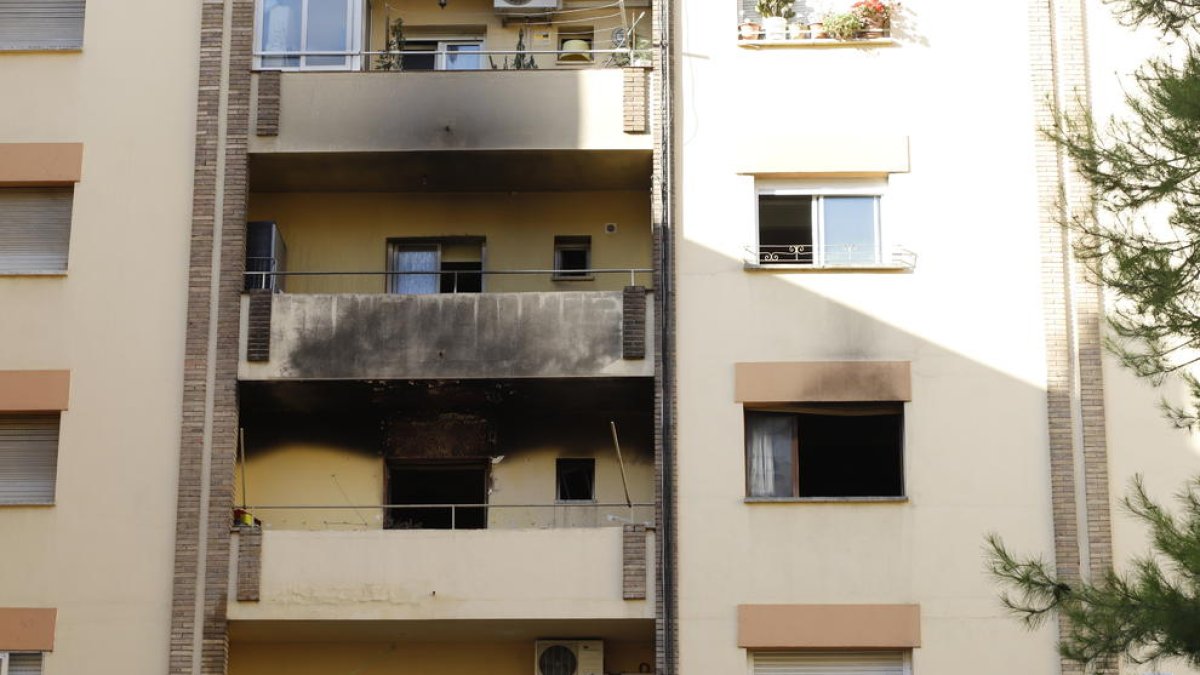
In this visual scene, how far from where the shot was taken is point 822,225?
22578 millimetres

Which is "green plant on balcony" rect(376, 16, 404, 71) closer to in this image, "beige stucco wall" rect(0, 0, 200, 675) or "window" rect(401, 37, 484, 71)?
"window" rect(401, 37, 484, 71)

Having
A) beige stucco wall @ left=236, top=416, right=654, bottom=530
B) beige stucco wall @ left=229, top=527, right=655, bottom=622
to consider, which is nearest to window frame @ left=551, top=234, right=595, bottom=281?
beige stucco wall @ left=236, top=416, right=654, bottom=530

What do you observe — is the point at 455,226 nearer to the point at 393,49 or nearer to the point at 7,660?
the point at 393,49

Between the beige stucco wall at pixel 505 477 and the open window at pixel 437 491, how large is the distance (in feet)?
0.81

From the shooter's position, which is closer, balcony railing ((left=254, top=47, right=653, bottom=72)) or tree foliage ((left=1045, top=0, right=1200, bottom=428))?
tree foliage ((left=1045, top=0, right=1200, bottom=428))

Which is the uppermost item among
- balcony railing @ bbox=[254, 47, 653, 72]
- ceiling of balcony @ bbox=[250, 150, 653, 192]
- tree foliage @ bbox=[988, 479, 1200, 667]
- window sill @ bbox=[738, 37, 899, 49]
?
balcony railing @ bbox=[254, 47, 653, 72]

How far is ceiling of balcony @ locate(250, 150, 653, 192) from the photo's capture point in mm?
22969

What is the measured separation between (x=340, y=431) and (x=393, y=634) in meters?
2.87

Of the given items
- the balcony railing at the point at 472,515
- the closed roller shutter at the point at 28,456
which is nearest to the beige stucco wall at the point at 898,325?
the balcony railing at the point at 472,515

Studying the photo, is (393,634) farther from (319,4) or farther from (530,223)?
(319,4)

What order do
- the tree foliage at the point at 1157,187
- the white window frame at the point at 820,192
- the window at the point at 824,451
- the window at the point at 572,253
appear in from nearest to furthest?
the tree foliage at the point at 1157,187 < the window at the point at 824,451 < the white window frame at the point at 820,192 < the window at the point at 572,253

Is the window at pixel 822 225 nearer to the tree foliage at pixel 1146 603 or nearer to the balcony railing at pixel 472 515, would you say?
the balcony railing at pixel 472 515

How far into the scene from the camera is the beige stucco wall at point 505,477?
23359mm

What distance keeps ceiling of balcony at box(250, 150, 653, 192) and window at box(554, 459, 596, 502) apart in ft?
11.7
